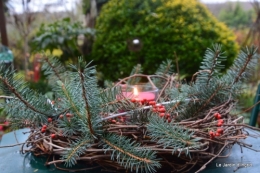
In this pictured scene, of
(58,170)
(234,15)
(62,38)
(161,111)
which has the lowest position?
(58,170)

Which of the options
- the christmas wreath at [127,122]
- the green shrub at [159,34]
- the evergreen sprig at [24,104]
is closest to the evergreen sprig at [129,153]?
the christmas wreath at [127,122]

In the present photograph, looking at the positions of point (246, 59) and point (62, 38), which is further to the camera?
point (62, 38)

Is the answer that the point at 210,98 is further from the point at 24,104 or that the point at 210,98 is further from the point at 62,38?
the point at 62,38

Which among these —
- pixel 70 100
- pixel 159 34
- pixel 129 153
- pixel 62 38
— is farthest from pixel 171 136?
pixel 62 38

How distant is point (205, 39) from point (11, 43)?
9.37ft

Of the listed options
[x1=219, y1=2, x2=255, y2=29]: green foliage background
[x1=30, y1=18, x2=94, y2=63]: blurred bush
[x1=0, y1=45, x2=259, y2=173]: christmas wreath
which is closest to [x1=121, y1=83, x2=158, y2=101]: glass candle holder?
[x1=0, y1=45, x2=259, y2=173]: christmas wreath

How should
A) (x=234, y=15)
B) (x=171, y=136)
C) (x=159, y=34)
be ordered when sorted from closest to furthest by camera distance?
1. (x=171, y=136)
2. (x=159, y=34)
3. (x=234, y=15)

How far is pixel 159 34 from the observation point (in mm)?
2150

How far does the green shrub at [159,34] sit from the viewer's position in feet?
7.00

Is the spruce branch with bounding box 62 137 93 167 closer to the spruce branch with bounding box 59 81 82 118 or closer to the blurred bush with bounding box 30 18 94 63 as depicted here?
the spruce branch with bounding box 59 81 82 118

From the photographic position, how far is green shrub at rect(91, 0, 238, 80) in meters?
2.13

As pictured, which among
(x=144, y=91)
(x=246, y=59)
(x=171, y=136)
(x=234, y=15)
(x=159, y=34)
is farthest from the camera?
(x=234, y=15)

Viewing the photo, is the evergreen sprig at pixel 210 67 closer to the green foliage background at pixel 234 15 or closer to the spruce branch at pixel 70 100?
the spruce branch at pixel 70 100

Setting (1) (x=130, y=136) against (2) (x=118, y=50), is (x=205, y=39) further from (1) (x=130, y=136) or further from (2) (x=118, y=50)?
(1) (x=130, y=136)
